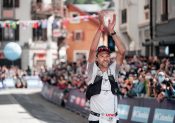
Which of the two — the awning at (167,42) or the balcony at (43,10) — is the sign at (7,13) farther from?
the awning at (167,42)

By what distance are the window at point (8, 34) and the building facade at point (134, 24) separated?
21723 millimetres

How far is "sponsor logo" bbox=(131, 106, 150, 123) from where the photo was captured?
17.0 m

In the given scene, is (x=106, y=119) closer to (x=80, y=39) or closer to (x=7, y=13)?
(x=7, y=13)

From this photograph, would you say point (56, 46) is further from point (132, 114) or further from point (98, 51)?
point (98, 51)

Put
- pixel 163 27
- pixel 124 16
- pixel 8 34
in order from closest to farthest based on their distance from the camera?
pixel 163 27 < pixel 124 16 < pixel 8 34

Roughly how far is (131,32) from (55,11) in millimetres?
29772

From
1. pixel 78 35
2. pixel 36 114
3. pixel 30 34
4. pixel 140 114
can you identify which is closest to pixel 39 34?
pixel 30 34

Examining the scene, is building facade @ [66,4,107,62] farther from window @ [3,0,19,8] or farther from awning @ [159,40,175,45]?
awning @ [159,40,175,45]

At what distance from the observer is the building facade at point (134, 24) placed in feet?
123

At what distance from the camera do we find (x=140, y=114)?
17.5m

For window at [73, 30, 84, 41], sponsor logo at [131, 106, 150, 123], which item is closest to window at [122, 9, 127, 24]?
sponsor logo at [131, 106, 150, 123]

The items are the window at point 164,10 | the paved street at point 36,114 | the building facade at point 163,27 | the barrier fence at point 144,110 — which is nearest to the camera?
the barrier fence at point 144,110

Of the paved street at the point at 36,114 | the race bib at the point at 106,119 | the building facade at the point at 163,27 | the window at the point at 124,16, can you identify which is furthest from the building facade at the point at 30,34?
the race bib at the point at 106,119

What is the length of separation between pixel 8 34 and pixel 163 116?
48740mm
